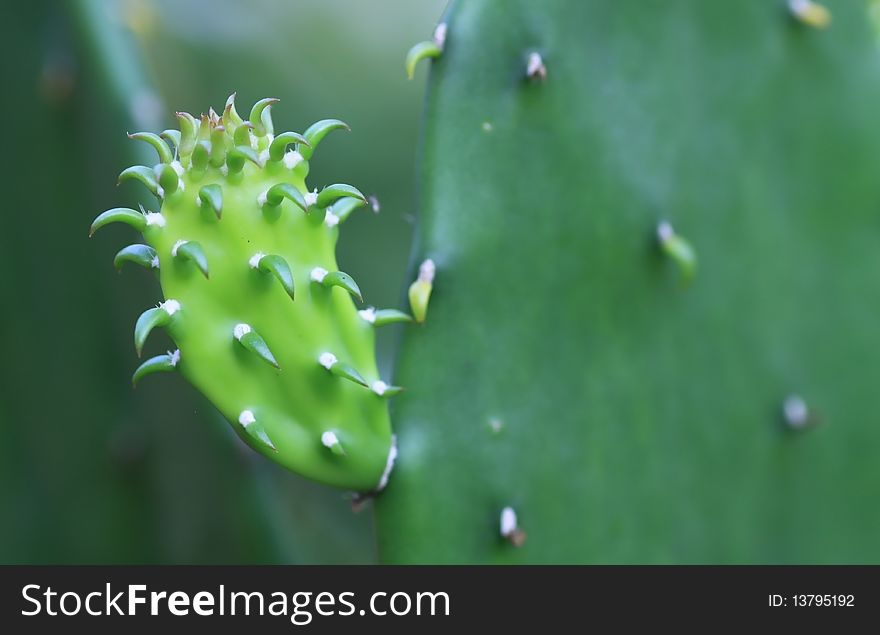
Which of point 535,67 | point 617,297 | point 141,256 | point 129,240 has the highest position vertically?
point 129,240

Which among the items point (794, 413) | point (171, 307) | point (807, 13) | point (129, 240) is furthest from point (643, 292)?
point (129, 240)

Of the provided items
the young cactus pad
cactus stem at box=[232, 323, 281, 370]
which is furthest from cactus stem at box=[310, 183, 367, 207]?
cactus stem at box=[232, 323, 281, 370]

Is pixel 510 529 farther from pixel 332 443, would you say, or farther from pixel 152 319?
pixel 152 319

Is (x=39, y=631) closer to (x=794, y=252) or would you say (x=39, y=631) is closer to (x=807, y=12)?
(x=794, y=252)

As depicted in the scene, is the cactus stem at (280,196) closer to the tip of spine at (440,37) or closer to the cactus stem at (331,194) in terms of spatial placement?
the cactus stem at (331,194)

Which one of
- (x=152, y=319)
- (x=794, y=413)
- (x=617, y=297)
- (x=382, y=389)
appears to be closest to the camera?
(x=152, y=319)
